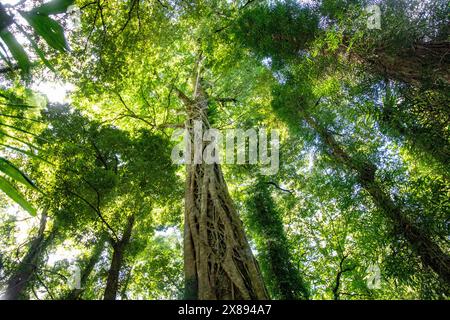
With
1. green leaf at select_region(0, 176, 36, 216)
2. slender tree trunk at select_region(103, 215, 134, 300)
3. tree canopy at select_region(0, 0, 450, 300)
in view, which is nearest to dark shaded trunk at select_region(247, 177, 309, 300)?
tree canopy at select_region(0, 0, 450, 300)

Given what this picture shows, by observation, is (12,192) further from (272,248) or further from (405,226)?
(272,248)

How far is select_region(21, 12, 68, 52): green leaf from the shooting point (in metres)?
0.70

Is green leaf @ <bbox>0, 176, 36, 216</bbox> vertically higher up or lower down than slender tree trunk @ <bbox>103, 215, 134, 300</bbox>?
lower down

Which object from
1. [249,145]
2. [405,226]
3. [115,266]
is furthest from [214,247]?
[249,145]

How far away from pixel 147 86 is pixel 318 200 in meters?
4.98

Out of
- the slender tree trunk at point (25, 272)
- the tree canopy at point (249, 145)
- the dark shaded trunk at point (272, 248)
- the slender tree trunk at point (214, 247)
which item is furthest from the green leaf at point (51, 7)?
the slender tree trunk at point (25, 272)

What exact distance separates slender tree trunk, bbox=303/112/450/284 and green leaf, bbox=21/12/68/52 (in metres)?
3.52

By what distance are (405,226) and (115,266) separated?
4.38 m

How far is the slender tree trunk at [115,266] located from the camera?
4.77 m

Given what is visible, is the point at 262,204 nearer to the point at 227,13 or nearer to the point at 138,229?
the point at 138,229

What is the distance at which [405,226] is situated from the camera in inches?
126

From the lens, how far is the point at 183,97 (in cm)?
675

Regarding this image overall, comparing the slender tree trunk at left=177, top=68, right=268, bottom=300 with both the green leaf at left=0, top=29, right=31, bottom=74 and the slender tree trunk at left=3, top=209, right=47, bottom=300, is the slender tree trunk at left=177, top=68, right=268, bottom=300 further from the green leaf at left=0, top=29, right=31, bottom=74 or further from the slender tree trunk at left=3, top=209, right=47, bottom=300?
the slender tree trunk at left=3, top=209, right=47, bottom=300

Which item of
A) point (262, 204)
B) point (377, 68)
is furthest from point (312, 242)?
point (377, 68)
